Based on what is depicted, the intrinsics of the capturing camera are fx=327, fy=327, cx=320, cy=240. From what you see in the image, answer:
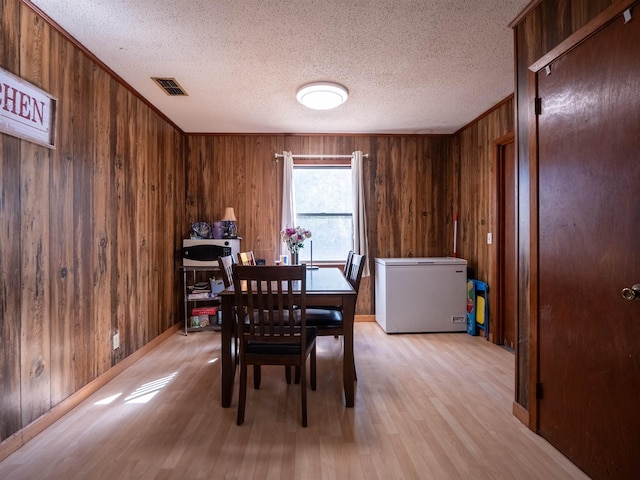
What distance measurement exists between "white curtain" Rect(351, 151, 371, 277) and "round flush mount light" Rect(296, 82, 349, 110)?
1.26 meters

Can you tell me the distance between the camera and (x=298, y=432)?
73.9 inches

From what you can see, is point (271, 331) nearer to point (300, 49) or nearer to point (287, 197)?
point (300, 49)

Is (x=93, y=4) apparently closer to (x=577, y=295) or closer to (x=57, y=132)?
(x=57, y=132)

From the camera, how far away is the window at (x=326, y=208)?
434cm

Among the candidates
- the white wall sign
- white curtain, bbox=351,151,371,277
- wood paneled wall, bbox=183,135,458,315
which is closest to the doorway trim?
wood paneled wall, bbox=183,135,458,315

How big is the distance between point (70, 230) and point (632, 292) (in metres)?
3.00

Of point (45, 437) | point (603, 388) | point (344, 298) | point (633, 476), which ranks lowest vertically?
point (45, 437)

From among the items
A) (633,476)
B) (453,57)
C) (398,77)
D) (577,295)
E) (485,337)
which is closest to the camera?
(633,476)

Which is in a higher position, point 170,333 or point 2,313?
point 2,313

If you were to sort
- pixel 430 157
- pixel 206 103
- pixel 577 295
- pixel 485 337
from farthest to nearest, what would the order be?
pixel 430 157
pixel 485 337
pixel 206 103
pixel 577 295

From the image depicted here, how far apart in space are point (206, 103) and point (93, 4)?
4.64 feet

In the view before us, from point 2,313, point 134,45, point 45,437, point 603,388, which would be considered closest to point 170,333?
point 45,437

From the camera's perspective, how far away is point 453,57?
2410 millimetres

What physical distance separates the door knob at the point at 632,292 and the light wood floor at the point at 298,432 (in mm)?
911
